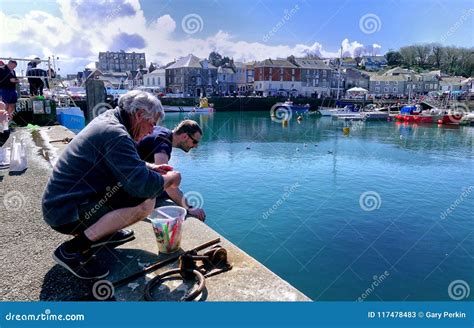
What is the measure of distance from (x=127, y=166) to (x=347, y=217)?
904 centimetres

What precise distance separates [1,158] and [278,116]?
173ft

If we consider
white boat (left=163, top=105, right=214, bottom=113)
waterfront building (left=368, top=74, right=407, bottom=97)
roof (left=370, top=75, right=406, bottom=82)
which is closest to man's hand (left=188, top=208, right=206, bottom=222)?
white boat (left=163, top=105, right=214, bottom=113)

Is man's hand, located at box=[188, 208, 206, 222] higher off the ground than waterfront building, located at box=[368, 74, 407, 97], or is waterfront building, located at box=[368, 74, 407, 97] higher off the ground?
waterfront building, located at box=[368, 74, 407, 97]

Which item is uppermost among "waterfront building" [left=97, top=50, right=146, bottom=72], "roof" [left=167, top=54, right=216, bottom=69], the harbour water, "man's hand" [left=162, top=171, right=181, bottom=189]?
"waterfront building" [left=97, top=50, right=146, bottom=72]

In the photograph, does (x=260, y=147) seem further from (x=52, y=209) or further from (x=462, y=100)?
(x=462, y=100)

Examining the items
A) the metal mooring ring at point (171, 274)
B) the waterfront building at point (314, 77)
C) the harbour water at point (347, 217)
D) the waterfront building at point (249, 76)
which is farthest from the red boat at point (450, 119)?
the metal mooring ring at point (171, 274)

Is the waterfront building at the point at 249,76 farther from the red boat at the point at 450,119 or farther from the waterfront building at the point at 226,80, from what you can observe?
the red boat at the point at 450,119

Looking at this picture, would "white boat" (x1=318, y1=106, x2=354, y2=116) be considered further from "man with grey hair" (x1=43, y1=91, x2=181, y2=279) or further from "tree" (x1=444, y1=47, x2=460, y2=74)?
"tree" (x1=444, y1=47, x2=460, y2=74)

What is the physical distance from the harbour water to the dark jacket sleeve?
4.58 metres

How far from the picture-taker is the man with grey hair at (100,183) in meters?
2.84

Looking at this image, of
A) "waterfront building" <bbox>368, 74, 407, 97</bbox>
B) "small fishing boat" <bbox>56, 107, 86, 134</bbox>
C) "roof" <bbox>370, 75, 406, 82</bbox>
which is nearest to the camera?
"small fishing boat" <bbox>56, 107, 86, 134</bbox>

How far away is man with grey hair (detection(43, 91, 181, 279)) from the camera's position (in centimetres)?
284

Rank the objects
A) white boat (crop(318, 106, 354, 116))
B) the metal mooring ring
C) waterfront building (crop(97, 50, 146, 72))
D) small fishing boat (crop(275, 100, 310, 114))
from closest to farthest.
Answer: the metal mooring ring
white boat (crop(318, 106, 354, 116))
small fishing boat (crop(275, 100, 310, 114))
waterfront building (crop(97, 50, 146, 72))

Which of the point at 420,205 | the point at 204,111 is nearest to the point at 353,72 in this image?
the point at 204,111
